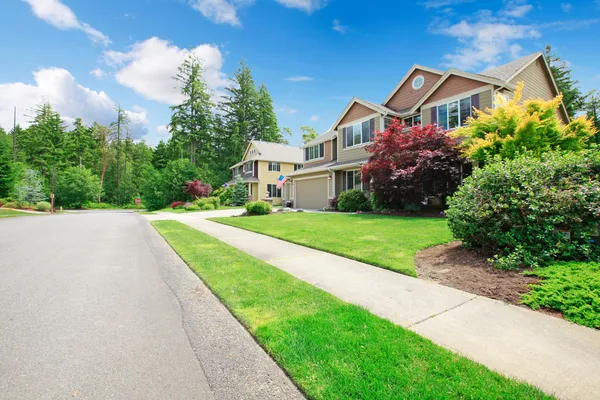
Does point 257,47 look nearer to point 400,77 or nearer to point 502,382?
point 400,77

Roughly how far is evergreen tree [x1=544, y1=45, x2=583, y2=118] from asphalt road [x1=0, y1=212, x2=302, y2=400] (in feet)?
123

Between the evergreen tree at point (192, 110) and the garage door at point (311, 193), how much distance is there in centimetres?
2152

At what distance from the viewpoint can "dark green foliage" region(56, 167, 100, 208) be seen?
35.5 m

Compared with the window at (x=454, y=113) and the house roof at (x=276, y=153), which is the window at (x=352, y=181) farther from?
the house roof at (x=276, y=153)

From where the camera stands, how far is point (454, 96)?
46.6 ft

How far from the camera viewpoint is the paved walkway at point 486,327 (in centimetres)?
208

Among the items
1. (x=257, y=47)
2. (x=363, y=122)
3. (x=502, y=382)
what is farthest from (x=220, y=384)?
(x=363, y=122)

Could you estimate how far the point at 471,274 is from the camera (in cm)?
441

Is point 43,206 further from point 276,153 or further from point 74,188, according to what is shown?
point 276,153

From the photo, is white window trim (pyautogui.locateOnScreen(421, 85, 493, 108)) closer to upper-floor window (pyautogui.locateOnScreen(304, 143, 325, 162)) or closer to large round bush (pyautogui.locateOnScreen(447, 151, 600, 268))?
upper-floor window (pyautogui.locateOnScreen(304, 143, 325, 162))

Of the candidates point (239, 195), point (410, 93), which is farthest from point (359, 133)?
point (239, 195)

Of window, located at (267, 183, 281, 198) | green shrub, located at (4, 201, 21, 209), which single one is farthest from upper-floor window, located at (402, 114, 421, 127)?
green shrub, located at (4, 201, 21, 209)

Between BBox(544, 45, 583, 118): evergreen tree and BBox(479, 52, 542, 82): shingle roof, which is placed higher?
BBox(544, 45, 583, 118): evergreen tree

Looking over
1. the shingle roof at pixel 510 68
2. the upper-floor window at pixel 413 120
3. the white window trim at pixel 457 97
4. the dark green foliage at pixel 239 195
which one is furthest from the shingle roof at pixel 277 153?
the shingle roof at pixel 510 68
